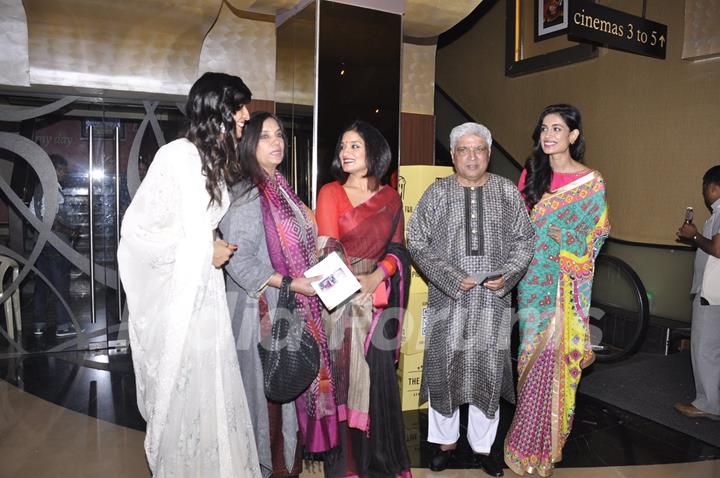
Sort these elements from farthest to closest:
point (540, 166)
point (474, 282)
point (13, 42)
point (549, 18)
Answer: point (549, 18) < point (13, 42) < point (540, 166) < point (474, 282)

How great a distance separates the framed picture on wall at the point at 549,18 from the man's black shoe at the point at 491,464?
415 cm

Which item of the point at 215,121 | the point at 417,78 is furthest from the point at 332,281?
Result: the point at 417,78

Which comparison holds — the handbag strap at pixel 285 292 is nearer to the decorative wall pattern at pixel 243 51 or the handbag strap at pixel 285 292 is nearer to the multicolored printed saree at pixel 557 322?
the multicolored printed saree at pixel 557 322

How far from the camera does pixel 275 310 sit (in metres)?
2.11

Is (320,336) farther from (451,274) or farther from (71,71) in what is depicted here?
(71,71)

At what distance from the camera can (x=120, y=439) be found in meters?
2.87

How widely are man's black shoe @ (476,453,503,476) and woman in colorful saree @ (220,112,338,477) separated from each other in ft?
3.02

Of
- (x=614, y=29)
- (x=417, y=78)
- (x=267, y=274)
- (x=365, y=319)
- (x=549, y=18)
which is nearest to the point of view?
(x=267, y=274)

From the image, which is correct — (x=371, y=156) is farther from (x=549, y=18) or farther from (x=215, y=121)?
(x=549, y=18)

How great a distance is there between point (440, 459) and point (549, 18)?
14.8 ft

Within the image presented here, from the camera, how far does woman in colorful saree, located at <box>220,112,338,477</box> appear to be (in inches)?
80.6

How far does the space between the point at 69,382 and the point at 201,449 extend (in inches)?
91.7

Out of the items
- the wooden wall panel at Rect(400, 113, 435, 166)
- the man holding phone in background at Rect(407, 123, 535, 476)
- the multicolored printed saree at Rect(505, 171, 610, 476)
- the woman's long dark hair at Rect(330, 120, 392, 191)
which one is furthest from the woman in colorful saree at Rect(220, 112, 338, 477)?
the wooden wall panel at Rect(400, 113, 435, 166)

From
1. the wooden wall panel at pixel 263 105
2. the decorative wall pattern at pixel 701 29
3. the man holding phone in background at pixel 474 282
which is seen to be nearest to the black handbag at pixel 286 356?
the man holding phone in background at pixel 474 282
